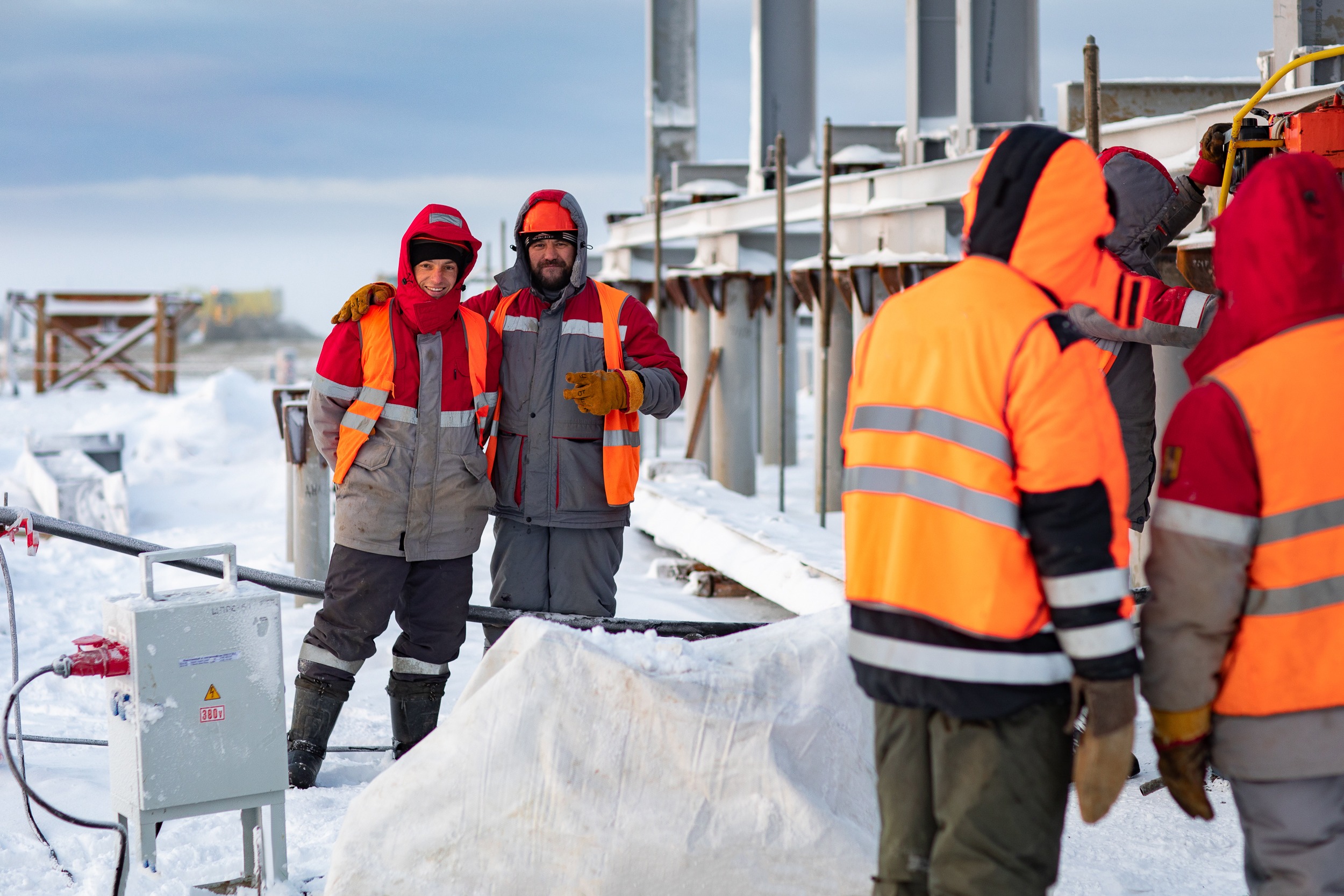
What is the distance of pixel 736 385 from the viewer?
45.9 feet

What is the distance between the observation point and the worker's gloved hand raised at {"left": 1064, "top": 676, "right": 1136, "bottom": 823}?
2059 millimetres

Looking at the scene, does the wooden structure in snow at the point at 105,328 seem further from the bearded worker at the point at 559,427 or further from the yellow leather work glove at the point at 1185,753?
the yellow leather work glove at the point at 1185,753

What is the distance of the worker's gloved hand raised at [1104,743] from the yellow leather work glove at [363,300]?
267 cm

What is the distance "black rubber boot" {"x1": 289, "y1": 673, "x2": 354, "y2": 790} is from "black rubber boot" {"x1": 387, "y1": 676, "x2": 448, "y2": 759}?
0.69 feet

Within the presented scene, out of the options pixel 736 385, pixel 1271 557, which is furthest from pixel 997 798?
pixel 736 385

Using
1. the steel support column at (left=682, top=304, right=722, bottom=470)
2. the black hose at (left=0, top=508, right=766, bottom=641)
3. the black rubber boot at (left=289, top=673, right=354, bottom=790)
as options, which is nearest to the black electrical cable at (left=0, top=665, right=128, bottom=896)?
the black hose at (left=0, top=508, right=766, bottom=641)

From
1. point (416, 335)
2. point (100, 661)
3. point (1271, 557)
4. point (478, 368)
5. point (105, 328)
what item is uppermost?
point (105, 328)

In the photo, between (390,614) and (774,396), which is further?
(774,396)

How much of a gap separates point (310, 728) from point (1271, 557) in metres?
2.94

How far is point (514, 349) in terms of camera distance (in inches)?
171

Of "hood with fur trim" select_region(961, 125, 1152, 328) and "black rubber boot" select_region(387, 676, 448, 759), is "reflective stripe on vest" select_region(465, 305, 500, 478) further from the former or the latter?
"hood with fur trim" select_region(961, 125, 1152, 328)

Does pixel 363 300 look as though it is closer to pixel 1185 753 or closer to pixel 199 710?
pixel 199 710

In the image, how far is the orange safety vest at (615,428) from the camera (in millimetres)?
4254

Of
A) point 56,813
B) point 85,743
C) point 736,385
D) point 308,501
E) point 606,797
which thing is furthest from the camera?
point 736,385
